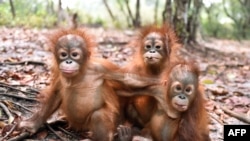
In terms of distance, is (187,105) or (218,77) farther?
(218,77)

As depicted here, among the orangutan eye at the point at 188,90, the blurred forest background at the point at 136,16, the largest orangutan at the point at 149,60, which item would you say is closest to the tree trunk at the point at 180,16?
the blurred forest background at the point at 136,16

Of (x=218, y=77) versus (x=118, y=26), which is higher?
(x=118, y=26)

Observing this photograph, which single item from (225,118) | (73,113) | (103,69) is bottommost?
(225,118)

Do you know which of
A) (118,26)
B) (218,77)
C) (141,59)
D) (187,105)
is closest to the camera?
(187,105)

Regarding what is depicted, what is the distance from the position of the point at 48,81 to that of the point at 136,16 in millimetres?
7876

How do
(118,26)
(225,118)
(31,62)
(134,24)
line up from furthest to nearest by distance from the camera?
(118,26) < (134,24) < (31,62) < (225,118)

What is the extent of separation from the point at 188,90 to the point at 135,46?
1.24 meters

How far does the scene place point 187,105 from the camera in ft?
11.0

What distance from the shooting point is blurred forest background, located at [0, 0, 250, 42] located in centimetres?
884

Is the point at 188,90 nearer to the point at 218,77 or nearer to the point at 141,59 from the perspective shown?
the point at 141,59

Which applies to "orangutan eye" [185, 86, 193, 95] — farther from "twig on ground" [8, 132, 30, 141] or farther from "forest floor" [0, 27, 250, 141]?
"twig on ground" [8, 132, 30, 141]


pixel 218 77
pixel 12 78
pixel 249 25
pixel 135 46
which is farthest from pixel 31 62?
pixel 249 25

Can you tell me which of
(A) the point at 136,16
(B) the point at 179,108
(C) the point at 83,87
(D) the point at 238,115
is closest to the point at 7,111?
(C) the point at 83,87

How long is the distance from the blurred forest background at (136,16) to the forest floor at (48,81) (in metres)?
0.81
